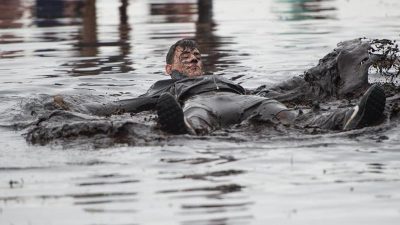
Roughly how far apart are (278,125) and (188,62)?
2158 millimetres

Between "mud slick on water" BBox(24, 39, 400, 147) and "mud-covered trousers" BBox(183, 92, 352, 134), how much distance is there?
0.56 ft

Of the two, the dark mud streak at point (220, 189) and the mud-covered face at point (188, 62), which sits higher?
the mud-covered face at point (188, 62)

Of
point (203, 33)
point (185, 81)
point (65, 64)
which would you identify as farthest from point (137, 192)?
point (203, 33)

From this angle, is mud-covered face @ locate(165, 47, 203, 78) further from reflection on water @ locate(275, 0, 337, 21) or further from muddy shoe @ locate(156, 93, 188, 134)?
reflection on water @ locate(275, 0, 337, 21)

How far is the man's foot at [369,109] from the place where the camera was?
956 centimetres

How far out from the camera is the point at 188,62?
12.2m

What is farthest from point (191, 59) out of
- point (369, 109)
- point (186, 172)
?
point (186, 172)

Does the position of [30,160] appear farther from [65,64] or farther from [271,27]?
[271,27]

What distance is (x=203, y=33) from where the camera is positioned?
78.0ft

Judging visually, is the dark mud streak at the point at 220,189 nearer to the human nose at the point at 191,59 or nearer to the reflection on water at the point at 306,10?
the human nose at the point at 191,59

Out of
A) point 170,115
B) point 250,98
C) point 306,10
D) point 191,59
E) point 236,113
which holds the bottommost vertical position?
point 306,10

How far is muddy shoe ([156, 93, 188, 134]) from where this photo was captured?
9539mm

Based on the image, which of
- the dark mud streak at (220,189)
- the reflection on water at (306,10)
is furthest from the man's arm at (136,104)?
the reflection on water at (306,10)

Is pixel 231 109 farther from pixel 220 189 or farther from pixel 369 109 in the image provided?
pixel 220 189
